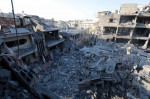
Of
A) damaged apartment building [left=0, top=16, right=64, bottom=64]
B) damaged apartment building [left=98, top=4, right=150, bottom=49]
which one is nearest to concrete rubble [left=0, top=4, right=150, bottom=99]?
damaged apartment building [left=0, top=16, right=64, bottom=64]

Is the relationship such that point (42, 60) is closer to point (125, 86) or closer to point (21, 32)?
point (21, 32)

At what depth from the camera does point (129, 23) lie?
1888 cm

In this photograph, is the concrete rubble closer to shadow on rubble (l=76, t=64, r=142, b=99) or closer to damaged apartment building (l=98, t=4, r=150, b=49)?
shadow on rubble (l=76, t=64, r=142, b=99)

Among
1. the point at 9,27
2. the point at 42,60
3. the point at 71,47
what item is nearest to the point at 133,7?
the point at 71,47

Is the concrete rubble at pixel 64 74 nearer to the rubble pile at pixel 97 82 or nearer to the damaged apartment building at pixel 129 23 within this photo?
the rubble pile at pixel 97 82

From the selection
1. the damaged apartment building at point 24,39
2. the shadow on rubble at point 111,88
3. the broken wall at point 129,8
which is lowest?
the shadow on rubble at point 111,88

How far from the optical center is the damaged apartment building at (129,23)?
61.7 feet

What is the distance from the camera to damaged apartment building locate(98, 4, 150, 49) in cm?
1880

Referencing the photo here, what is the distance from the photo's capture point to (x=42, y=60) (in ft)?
37.4

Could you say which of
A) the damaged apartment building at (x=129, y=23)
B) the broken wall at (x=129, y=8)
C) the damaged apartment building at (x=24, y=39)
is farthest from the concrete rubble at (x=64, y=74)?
the broken wall at (x=129, y=8)

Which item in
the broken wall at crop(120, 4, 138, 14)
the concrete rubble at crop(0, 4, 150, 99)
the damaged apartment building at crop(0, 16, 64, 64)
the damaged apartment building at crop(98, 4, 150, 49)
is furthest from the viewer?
the broken wall at crop(120, 4, 138, 14)

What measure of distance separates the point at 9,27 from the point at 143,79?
48.0ft

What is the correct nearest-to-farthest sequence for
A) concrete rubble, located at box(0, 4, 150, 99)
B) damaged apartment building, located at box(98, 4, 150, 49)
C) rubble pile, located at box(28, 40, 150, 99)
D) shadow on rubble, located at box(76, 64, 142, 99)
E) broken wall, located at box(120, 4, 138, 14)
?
1. concrete rubble, located at box(0, 4, 150, 99)
2. shadow on rubble, located at box(76, 64, 142, 99)
3. rubble pile, located at box(28, 40, 150, 99)
4. damaged apartment building, located at box(98, 4, 150, 49)
5. broken wall, located at box(120, 4, 138, 14)

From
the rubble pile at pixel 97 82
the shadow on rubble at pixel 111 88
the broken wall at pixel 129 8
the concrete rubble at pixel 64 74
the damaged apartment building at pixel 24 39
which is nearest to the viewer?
the concrete rubble at pixel 64 74
